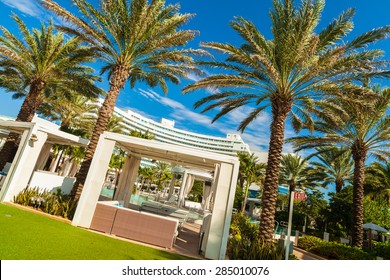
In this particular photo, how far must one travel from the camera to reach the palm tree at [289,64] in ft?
32.4

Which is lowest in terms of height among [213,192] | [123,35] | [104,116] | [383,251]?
[383,251]

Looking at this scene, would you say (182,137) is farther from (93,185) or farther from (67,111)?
(93,185)

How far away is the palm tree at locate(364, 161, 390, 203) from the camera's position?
2436cm

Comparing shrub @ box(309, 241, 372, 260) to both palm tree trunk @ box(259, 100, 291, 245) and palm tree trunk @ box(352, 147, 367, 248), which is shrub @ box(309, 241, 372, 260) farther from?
palm tree trunk @ box(259, 100, 291, 245)

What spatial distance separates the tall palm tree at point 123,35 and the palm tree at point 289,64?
2398 millimetres

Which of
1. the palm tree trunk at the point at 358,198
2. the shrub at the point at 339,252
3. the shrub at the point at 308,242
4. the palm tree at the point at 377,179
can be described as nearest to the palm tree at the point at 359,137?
the palm tree trunk at the point at 358,198

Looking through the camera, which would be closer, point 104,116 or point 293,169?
point 104,116

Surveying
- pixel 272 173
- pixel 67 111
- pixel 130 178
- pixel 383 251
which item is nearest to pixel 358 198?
pixel 383 251

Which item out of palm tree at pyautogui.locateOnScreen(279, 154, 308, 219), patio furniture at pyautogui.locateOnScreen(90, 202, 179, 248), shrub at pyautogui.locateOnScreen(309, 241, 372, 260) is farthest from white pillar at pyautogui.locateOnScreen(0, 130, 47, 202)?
palm tree at pyautogui.locateOnScreen(279, 154, 308, 219)

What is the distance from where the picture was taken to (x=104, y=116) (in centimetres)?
Answer: 1193

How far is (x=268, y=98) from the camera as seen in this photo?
1196 cm

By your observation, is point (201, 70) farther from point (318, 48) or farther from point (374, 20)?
point (374, 20)

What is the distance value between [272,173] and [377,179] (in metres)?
22.0
